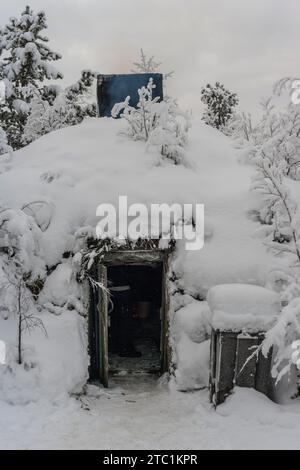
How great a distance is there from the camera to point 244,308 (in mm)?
5473

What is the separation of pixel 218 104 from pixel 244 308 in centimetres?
1798

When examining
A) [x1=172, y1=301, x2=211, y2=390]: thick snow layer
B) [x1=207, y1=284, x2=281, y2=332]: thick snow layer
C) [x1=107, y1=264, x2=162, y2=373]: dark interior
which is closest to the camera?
[x1=207, y1=284, x2=281, y2=332]: thick snow layer

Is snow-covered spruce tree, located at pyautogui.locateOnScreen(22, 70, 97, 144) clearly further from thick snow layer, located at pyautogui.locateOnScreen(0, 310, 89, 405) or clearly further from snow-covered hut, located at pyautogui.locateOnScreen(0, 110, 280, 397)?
thick snow layer, located at pyautogui.locateOnScreen(0, 310, 89, 405)

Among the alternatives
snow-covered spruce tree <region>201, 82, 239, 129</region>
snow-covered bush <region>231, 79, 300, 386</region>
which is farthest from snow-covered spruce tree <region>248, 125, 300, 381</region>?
A: snow-covered spruce tree <region>201, 82, 239, 129</region>

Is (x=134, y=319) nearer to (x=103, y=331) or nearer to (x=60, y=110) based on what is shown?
(x=103, y=331)

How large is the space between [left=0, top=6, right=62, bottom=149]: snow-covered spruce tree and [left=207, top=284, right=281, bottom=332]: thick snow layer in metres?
12.9

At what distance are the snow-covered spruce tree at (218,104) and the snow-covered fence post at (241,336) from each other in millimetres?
17060

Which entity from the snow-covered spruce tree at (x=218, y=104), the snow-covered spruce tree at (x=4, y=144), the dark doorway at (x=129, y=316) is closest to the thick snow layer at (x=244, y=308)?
the dark doorway at (x=129, y=316)

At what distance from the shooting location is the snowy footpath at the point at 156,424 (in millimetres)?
4891

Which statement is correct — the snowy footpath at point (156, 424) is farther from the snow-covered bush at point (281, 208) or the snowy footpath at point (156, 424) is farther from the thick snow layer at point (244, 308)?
the thick snow layer at point (244, 308)

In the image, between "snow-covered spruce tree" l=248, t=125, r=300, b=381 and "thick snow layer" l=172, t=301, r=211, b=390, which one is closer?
"snow-covered spruce tree" l=248, t=125, r=300, b=381

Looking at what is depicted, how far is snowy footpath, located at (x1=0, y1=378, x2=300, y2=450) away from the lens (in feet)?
16.0

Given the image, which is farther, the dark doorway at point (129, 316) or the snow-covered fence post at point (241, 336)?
the dark doorway at point (129, 316)

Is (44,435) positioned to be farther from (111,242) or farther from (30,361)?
(111,242)
